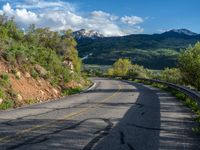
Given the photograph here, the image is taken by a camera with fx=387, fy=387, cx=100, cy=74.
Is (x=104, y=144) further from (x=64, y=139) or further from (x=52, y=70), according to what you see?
(x=52, y=70)

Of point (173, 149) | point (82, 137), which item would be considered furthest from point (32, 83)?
point (173, 149)

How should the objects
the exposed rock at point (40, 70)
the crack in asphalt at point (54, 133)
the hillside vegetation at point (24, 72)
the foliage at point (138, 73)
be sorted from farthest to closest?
1. the foliage at point (138, 73)
2. the exposed rock at point (40, 70)
3. the hillside vegetation at point (24, 72)
4. the crack in asphalt at point (54, 133)

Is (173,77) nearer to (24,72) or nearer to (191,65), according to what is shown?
(191,65)

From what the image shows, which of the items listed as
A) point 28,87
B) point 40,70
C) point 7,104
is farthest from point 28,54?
point 7,104

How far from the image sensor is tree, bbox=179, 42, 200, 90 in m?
43.2

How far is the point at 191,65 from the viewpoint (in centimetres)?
4347

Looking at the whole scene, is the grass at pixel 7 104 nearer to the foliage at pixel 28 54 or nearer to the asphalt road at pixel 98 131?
the asphalt road at pixel 98 131

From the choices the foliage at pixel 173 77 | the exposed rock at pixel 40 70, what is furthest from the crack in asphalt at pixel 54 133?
the foliage at pixel 173 77

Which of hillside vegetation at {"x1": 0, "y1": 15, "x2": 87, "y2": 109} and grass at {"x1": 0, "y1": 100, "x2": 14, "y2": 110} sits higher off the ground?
hillside vegetation at {"x1": 0, "y1": 15, "x2": 87, "y2": 109}

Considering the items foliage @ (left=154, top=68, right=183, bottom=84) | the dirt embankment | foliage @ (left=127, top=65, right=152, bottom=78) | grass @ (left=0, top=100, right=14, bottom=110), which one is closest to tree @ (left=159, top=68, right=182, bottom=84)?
foliage @ (left=154, top=68, right=183, bottom=84)

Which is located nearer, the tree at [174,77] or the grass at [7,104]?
the grass at [7,104]

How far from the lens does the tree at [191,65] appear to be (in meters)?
43.2

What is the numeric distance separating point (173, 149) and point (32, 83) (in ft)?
60.7

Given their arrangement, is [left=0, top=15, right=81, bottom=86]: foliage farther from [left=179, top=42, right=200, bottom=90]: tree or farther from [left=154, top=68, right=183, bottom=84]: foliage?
[left=154, top=68, right=183, bottom=84]: foliage
